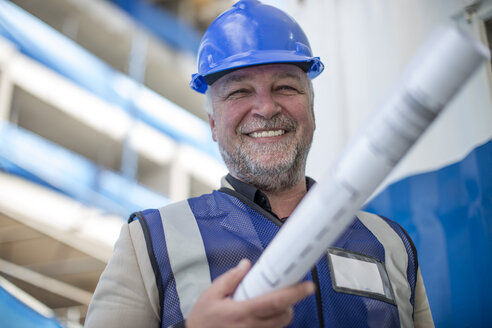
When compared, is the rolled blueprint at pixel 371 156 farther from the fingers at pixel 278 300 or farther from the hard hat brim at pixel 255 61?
the hard hat brim at pixel 255 61

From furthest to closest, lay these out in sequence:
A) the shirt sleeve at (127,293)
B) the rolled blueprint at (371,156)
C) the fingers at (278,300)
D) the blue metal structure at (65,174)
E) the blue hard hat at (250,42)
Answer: the blue metal structure at (65,174)
the blue hard hat at (250,42)
the shirt sleeve at (127,293)
the fingers at (278,300)
the rolled blueprint at (371,156)

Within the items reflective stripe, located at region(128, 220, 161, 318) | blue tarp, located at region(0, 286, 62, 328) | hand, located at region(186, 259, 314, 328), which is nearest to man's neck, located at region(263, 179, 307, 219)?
reflective stripe, located at region(128, 220, 161, 318)

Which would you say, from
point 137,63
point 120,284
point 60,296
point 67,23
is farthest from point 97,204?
point 120,284

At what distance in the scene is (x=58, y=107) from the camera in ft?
18.5

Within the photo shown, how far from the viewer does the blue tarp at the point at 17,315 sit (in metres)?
1.46

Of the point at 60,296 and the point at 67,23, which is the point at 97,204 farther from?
the point at 67,23

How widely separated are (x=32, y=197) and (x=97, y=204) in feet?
1.82

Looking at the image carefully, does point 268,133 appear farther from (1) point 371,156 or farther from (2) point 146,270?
(1) point 371,156

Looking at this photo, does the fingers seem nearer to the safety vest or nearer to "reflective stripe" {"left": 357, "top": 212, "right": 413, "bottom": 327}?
the safety vest

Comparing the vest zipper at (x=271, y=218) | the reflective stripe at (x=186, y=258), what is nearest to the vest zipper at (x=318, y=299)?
the vest zipper at (x=271, y=218)

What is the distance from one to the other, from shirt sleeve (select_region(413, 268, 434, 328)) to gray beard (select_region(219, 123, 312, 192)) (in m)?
0.40

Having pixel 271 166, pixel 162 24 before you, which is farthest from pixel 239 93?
pixel 162 24

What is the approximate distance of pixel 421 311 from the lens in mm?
1113

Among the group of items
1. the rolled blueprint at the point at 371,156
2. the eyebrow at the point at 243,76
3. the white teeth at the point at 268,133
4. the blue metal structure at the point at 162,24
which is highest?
the blue metal structure at the point at 162,24
